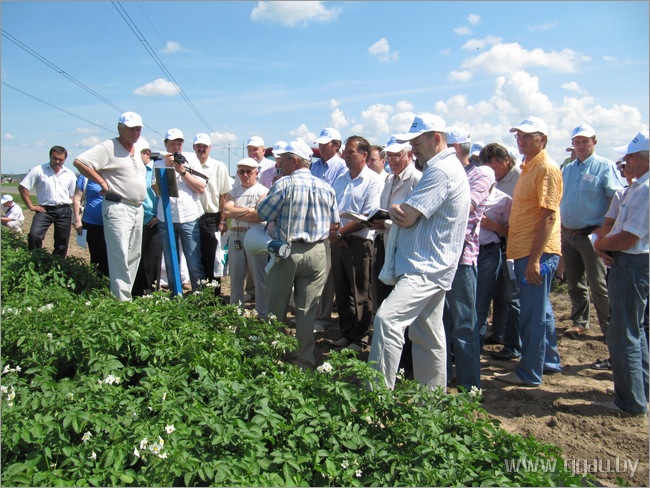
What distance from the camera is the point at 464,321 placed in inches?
175

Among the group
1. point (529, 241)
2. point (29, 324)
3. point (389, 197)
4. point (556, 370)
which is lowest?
point (556, 370)

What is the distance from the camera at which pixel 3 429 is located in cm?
275

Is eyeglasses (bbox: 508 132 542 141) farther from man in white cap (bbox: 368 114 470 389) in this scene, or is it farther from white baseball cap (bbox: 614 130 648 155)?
man in white cap (bbox: 368 114 470 389)

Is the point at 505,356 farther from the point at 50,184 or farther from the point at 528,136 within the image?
the point at 50,184

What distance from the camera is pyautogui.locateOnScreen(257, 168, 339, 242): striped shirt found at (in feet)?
16.1

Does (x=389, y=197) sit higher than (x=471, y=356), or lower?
higher

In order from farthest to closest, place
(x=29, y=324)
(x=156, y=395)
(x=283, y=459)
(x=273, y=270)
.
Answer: (x=273, y=270), (x=29, y=324), (x=156, y=395), (x=283, y=459)

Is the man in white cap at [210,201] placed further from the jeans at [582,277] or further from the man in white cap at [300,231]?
the jeans at [582,277]

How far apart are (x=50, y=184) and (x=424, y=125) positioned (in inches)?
273

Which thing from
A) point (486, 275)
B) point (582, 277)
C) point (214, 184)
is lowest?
point (582, 277)

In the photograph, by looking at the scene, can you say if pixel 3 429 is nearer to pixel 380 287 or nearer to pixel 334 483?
pixel 334 483

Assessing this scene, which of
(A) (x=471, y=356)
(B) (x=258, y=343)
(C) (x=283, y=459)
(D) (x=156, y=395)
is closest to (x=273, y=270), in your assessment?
(B) (x=258, y=343)

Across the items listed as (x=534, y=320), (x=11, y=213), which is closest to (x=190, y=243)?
(x=534, y=320)

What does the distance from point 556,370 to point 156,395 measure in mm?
3798
